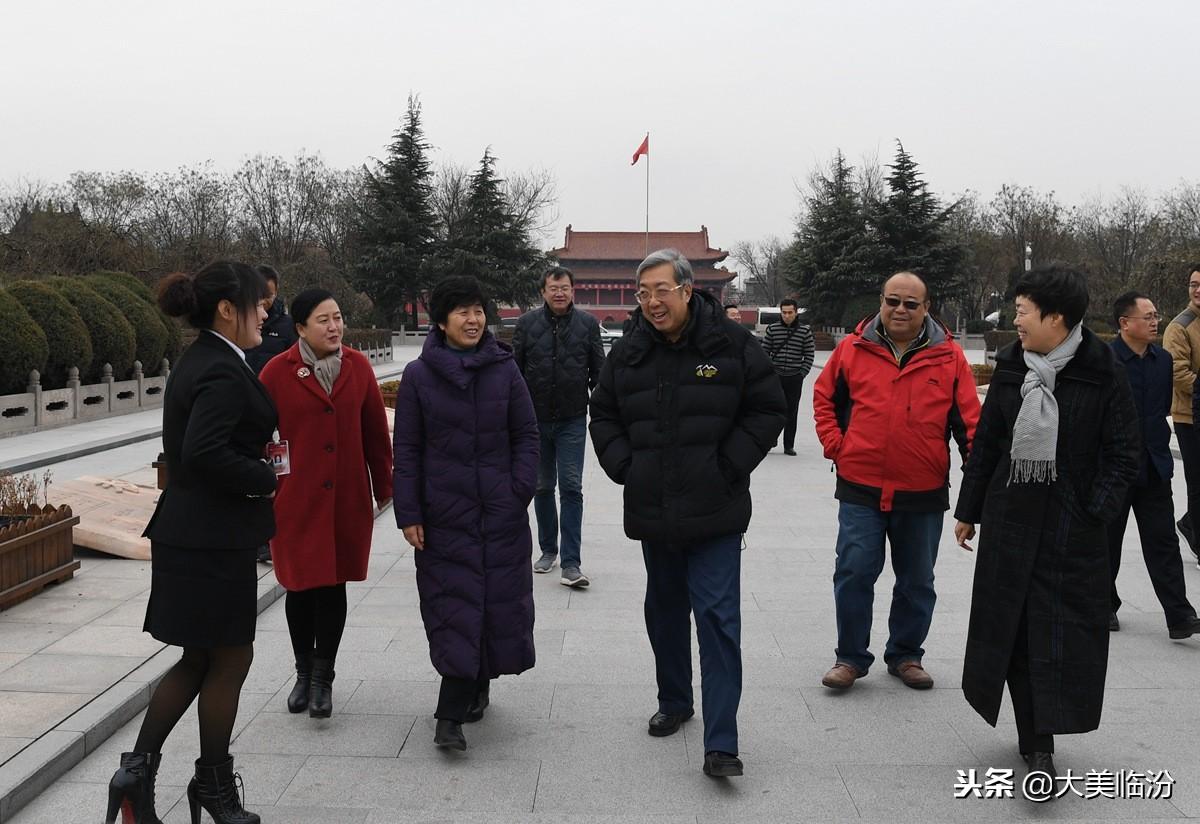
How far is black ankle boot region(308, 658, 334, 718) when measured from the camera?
3.86 metres

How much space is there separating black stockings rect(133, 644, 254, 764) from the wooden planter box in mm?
2528

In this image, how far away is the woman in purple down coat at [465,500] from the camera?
3588 millimetres

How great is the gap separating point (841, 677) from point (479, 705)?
4.66 ft

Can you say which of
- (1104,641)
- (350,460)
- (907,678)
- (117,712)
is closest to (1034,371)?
(1104,641)

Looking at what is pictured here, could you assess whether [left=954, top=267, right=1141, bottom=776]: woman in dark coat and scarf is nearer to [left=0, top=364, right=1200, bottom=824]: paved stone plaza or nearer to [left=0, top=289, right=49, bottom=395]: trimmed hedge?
[left=0, top=364, right=1200, bottom=824]: paved stone plaza

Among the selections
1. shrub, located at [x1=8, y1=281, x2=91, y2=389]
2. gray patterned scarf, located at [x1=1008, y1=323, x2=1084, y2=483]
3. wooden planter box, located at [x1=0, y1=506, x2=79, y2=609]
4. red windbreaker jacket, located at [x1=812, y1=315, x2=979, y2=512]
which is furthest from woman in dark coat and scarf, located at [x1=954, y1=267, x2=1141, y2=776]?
shrub, located at [x1=8, y1=281, x2=91, y2=389]

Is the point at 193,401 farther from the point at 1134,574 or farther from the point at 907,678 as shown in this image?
the point at 1134,574

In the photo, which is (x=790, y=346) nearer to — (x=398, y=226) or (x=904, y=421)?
(x=904, y=421)

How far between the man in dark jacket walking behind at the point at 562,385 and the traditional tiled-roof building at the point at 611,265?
6217 cm

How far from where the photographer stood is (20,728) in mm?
3543

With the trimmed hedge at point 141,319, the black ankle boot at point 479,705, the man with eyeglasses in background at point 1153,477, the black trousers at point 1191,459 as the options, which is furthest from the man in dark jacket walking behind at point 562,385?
the trimmed hedge at point 141,319

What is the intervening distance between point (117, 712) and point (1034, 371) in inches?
131

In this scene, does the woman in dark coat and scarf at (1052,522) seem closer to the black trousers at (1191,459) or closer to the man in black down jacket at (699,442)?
the man in black down jacket at (699,442)

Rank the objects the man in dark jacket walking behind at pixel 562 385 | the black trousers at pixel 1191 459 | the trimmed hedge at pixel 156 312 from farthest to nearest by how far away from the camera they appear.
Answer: the trimmed hedge at pixel 156 312
the man in dark jacket walking behind at pixel 562 385
the black trousers at pixel 1191 459
